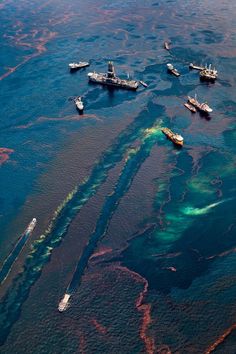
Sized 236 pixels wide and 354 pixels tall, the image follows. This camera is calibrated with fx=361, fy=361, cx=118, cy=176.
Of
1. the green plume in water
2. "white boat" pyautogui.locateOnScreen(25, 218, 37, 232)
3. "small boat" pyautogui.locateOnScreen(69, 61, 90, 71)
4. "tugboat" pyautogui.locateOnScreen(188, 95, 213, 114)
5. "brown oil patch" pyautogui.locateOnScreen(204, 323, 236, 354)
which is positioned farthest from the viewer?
"small boat" pyautogui.locateOnScreen(69, 61, 90, 71)

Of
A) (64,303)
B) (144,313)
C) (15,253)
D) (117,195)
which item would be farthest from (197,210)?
(15,253)

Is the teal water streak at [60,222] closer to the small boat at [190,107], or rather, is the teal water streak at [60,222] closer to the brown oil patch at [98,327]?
the small boat at [190,107]

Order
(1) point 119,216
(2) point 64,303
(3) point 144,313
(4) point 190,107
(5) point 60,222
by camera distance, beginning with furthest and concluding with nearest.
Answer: (4) point 190,107 < (1) point 119,216 < (5) point 60,222 < (2) point 64,303 < (3) point 144,313

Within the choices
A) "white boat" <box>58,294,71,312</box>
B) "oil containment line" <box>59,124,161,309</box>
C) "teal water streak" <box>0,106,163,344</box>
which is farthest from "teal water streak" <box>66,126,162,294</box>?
"teal water streak" <box>0,106,163,344</box>

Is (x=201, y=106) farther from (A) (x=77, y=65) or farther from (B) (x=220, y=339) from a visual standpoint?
(B) (x=220, y=339)

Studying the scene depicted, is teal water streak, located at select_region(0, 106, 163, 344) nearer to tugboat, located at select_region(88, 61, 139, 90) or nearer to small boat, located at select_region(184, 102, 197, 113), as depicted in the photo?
small boat, located at select_region(184, 102, 197, 113)

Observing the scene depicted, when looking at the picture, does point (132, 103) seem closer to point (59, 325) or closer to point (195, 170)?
point (195, 170)
